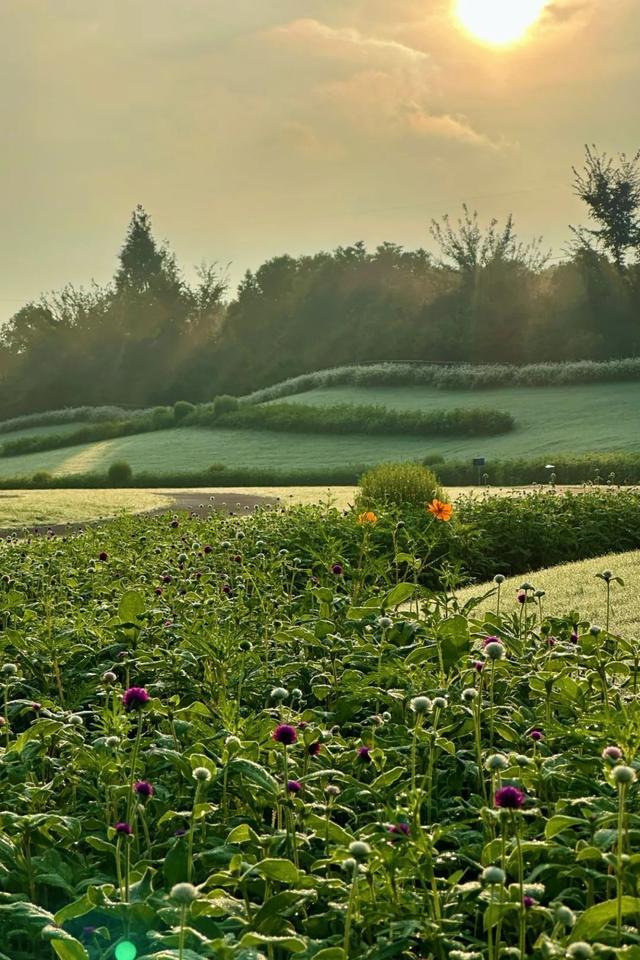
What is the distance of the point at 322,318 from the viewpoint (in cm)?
4200

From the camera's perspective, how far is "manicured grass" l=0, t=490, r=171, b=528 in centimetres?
1302

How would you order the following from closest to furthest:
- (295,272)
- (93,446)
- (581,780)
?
1. (581,780)
2. (93,446)
3. (295,272)

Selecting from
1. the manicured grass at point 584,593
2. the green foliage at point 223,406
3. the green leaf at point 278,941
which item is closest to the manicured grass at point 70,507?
the manicured grass at point 584,593

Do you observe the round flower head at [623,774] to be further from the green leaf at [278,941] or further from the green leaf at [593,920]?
the green leaf at [278,941]

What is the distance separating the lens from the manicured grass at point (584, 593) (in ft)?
18.0

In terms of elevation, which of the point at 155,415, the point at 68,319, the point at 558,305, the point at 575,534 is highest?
the point at 68,319

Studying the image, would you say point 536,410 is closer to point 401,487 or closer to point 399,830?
point 401,487

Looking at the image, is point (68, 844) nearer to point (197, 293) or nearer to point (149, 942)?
point (149, 942)

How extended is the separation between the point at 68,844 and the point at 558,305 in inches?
1362

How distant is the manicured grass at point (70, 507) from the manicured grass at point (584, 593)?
22.0 feet

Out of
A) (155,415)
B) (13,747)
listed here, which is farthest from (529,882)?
(155,415)

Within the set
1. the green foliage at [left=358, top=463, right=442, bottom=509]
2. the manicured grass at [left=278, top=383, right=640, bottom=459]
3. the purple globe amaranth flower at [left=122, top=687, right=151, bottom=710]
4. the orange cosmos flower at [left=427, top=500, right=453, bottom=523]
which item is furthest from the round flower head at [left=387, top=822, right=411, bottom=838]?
the manicured grass at [left=278, top=383, right=640, bottom=459]

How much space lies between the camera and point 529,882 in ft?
5.90

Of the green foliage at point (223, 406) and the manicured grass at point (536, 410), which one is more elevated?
the green foliage at point (223, 406)
